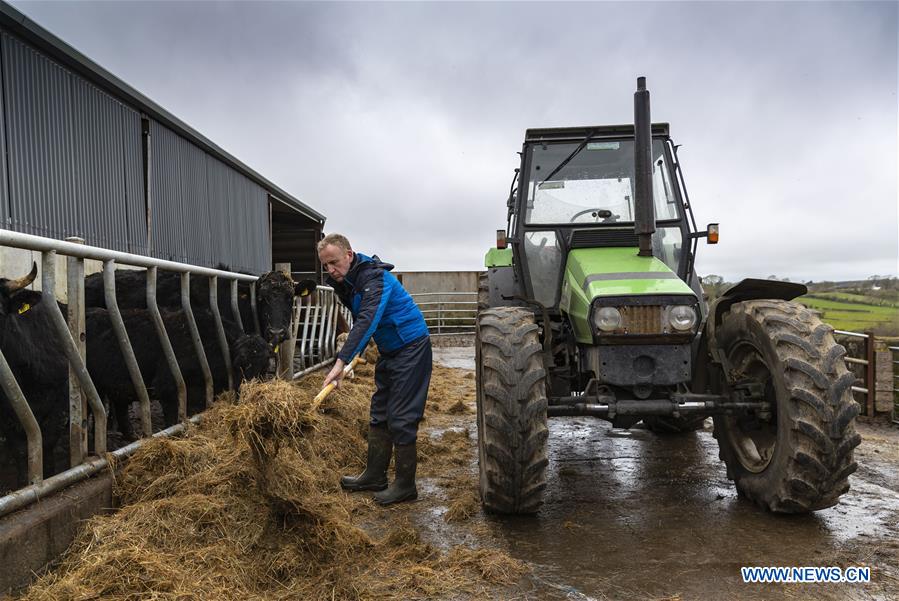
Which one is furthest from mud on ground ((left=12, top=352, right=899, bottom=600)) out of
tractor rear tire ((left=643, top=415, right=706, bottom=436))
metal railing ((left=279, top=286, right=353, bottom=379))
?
metal railing ((left=279, top=286, right=353, bottom=379))

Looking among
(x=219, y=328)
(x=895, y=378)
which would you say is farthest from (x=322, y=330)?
(x=895, y=378)

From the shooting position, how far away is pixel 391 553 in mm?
3254

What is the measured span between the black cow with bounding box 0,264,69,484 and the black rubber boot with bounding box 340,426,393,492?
2.00m

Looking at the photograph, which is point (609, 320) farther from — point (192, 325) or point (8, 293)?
point (8, 293)

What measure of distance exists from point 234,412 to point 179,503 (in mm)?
516

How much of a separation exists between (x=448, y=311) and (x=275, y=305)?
16.6 m

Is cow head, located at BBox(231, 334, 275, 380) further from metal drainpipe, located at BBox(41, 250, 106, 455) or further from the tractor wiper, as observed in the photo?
the tractor wiper

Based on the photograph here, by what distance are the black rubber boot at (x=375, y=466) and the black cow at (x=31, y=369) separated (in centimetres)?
200

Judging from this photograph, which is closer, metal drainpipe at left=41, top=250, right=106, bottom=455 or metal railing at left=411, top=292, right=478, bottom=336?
metal drainpipe at left=41, top=250, right=106, bottom=455

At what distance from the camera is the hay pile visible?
8.59 ft

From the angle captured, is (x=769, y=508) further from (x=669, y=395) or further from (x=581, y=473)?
(x=581, y=473)

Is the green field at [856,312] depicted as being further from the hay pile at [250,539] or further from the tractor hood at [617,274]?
the hay pile at [250,539]

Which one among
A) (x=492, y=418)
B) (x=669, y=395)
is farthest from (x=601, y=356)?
(x=492, y=418)

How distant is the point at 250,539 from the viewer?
311cm
